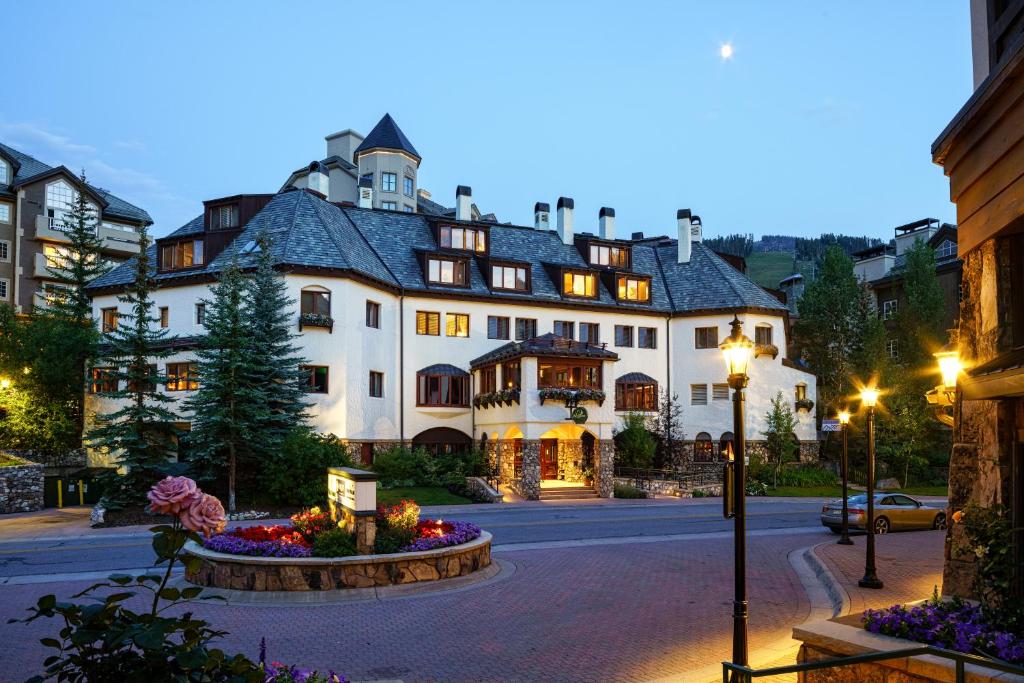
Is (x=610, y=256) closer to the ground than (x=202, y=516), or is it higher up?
higher up

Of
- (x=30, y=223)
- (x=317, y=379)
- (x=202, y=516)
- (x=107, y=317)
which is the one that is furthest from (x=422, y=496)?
(x=30, y=223)

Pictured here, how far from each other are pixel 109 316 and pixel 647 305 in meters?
29.6

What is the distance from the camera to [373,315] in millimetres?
39656

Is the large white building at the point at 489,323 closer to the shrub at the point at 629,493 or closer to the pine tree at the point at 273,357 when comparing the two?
the shrub at the point at 629,493

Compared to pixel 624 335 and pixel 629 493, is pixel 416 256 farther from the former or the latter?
pixel 629 493

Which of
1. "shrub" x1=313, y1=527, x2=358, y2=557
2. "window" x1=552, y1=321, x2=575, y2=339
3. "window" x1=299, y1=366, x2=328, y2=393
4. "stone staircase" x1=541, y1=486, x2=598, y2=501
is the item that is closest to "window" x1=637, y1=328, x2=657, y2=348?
"window" x1=552, y1=321, x2=575, y2=339

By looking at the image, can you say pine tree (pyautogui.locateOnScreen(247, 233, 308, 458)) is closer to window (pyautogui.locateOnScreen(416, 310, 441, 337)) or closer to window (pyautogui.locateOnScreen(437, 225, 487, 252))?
window (pyautogui.locateOnScreen(416, 310, 441, 337))

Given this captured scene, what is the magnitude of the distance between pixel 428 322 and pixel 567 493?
39.2ft

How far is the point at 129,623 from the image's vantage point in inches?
199

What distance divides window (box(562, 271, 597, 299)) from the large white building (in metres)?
0.08

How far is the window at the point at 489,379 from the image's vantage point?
4034cm

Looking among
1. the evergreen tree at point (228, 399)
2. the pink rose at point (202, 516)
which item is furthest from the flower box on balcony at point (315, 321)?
the pink rose at point (202, 516)

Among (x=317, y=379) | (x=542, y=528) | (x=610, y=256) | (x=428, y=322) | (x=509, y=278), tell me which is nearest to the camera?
(x=542, y=528)

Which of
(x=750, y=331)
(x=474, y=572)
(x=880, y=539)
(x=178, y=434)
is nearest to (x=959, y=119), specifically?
(x=474, y=572)
